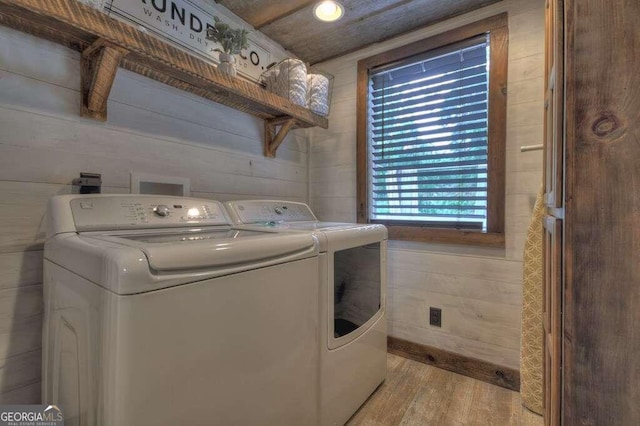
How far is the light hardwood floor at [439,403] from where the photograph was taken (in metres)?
1.43

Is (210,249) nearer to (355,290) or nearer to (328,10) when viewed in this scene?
(355,290)

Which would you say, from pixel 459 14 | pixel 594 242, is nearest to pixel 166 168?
pixel 594 242

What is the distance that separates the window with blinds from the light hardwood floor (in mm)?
877

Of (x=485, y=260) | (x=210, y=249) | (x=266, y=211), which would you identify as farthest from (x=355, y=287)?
(x=210, y=249)

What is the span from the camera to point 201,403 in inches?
30.1

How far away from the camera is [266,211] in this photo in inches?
68.6

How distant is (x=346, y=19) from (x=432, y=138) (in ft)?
2.91

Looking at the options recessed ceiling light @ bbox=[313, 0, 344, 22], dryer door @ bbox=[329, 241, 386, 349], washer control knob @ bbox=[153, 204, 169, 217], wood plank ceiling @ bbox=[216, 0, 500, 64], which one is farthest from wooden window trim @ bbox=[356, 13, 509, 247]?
washer control knob @ bbox=[153, 204, 169, 217]

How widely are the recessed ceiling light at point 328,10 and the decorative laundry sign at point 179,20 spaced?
494mm

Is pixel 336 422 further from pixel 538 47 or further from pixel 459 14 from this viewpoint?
pixel 459 14

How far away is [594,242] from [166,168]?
5.24ft

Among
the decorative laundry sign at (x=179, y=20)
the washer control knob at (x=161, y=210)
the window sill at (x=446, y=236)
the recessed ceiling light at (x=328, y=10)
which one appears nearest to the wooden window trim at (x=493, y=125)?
Result: the window sill at (x=446, y=236)

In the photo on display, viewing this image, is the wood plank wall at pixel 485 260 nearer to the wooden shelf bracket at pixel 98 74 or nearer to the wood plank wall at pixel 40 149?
the wood plank wall at pixel 40 149

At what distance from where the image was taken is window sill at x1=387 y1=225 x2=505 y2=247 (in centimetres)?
170
